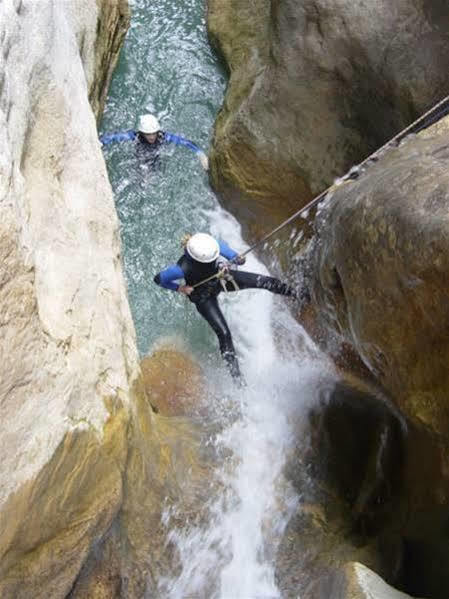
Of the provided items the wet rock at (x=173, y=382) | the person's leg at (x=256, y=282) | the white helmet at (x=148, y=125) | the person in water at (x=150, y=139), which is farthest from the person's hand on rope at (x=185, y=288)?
the white helmet at (x=148, y=125)

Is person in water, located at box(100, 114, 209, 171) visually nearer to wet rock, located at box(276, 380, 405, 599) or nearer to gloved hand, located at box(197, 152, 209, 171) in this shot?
gloved hand, located at box(197, 152, 209, 171)

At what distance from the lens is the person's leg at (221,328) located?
6.44 m

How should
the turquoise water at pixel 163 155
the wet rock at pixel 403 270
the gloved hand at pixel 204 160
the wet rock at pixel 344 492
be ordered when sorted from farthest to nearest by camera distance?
the gloved hand at pixel 204 160 → the turquoise water at pixel 163 155 → the wet rock at pixel 344 492 → the wet rock at pixel 403 270

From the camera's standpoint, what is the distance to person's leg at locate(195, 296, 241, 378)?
644cm

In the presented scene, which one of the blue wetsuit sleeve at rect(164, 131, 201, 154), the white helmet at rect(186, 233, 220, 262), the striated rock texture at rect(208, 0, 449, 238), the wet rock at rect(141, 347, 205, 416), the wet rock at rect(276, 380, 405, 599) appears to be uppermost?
the striated rock texture at rect(208, 0, 449, 238)

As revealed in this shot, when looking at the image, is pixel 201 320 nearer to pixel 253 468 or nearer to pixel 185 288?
pixel 185 288

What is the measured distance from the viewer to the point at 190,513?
4984 millimetres

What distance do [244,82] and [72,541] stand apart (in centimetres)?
597

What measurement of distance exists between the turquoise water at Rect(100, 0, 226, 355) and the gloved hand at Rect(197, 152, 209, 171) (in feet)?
0.68

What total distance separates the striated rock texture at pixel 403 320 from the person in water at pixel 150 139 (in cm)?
294

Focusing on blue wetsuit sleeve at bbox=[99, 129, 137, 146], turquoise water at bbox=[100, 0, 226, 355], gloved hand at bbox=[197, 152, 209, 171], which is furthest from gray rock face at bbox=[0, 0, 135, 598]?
gloved hand at bbox=[197, 152, 209, 171]

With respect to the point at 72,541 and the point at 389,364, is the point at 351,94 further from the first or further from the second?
the point at 72,541

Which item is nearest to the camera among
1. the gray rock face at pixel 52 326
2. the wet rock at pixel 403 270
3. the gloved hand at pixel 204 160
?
the gray rock face at pixel 52 326

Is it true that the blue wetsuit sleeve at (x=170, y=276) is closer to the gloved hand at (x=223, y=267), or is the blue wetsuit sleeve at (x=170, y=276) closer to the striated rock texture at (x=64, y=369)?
the gloved hand at (x=223, y=267)
